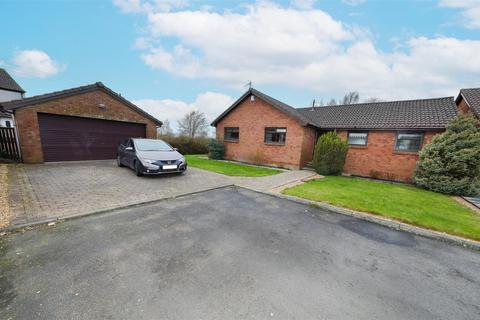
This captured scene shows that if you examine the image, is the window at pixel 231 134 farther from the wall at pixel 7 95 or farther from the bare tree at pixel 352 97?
the bare tree at pixel 352 97

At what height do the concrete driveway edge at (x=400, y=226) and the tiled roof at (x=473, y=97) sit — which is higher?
the tiled roof at (x=473, y=97)

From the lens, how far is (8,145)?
8.73 meters

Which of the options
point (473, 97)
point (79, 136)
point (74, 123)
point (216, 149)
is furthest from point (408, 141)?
point (74, 123)

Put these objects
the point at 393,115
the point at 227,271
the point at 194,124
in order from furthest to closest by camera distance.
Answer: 1. the point at 194,124
2. the point at 393,115
3. the point at 227,271

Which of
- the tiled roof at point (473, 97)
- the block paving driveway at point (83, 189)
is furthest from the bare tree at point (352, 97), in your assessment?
the block paving driveway at point (83, 189)

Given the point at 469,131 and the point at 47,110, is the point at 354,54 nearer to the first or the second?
the point at 469,131

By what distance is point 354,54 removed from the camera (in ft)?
40.9

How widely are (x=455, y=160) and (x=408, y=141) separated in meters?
2.56

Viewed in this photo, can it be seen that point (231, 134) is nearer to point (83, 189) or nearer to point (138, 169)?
point (138, 169)

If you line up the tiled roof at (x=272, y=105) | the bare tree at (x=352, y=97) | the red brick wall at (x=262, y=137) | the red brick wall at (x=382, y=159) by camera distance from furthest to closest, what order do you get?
the bare tree at (x=352, y=97) → the red brick wall at (x=262, y=137) → the tiled roof at (x=272, y=105) → the red brick wall at (x=382, y=159)

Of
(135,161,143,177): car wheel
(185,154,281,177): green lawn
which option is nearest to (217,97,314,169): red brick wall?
(185,154,281,177): green lawn

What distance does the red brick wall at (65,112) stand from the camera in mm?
8508

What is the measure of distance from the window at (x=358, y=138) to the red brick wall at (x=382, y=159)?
230 millimetres

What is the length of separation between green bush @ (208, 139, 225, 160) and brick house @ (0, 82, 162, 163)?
206 inches
